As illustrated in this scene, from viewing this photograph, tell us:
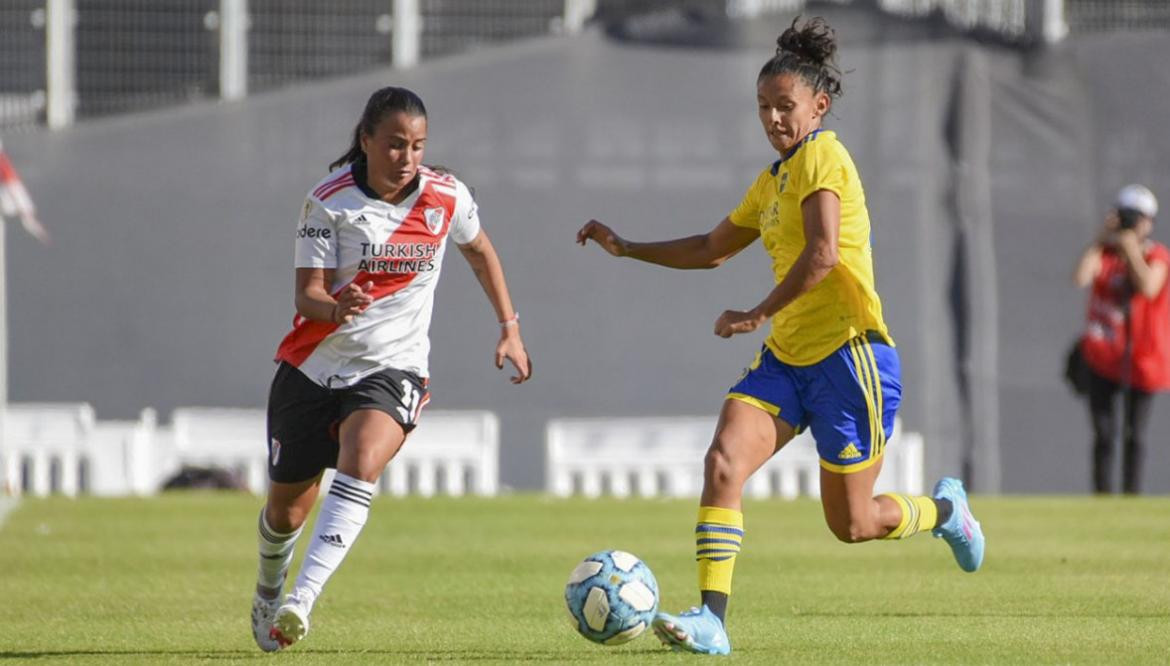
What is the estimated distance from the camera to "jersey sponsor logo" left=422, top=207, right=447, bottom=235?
7.50 meters

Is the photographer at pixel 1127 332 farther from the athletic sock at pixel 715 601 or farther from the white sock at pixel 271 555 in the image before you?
the white sock at pixel 271 555

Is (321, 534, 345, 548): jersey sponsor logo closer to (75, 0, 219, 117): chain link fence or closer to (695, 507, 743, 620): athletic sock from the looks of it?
(695, 507, 743, 620): athletic sock

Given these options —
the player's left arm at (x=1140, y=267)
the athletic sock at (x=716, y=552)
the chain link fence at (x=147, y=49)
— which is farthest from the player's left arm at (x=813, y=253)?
the chain link fence at (x=147, y=49)

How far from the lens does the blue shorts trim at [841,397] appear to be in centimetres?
729

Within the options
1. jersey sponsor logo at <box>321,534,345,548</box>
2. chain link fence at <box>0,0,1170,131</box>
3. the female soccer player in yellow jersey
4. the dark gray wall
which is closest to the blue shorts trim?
the female soccer player in yellow jersey

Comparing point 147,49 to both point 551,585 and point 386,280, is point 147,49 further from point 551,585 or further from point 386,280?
point 386,280

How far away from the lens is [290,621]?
688 cm

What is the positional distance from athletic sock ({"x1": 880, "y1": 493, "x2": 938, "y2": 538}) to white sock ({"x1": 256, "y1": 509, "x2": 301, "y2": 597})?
7.54 feet

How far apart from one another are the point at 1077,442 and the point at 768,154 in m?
3.77

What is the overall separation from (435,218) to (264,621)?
1.63m

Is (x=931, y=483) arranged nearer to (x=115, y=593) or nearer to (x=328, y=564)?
(x=115, y=593)

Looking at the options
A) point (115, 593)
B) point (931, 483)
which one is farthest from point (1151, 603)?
point (931, 483)

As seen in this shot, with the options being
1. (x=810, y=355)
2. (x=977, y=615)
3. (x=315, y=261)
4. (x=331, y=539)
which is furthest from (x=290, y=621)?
(x=977, y=615)

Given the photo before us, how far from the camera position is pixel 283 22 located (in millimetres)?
24078
